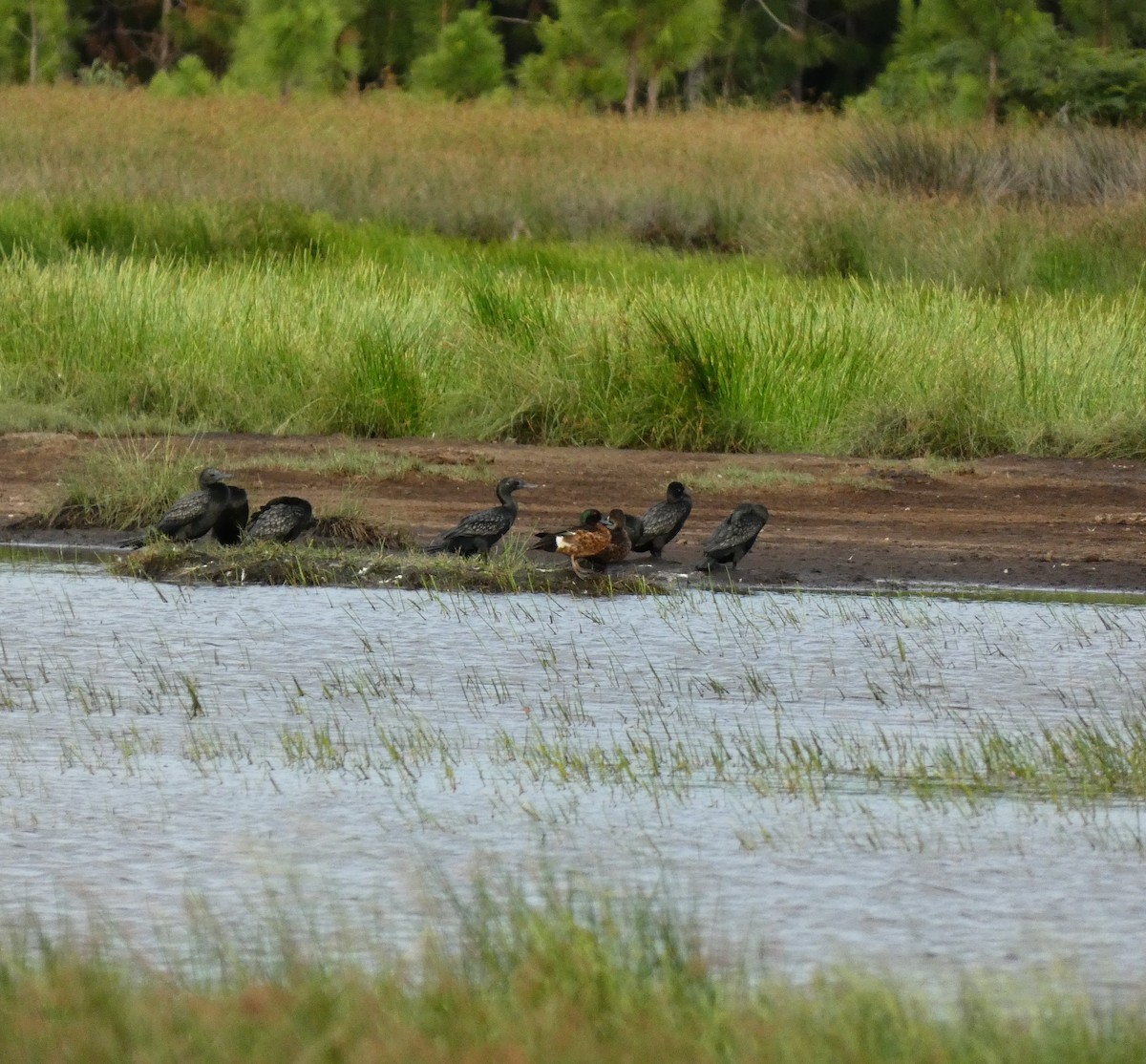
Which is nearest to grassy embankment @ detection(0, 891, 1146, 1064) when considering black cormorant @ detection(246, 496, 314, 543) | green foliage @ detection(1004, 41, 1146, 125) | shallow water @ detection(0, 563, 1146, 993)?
shallow water @ detection(0, 563, 1146, 993)

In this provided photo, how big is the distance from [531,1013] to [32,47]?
3766 cm

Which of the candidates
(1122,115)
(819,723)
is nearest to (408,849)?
(819,723)

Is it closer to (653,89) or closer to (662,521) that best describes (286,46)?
(653,89)

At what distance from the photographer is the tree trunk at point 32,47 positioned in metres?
38.7

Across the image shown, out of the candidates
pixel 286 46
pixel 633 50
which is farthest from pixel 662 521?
pixel 286 46

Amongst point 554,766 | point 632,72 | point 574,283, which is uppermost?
point 554,766

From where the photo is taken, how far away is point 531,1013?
3889 mm

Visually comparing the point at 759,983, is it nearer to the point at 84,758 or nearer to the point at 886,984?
the point at 886,984

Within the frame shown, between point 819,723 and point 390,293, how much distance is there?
937 centimetres

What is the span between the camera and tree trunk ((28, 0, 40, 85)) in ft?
127

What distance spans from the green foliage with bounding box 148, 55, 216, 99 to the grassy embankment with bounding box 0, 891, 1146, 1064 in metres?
29.6

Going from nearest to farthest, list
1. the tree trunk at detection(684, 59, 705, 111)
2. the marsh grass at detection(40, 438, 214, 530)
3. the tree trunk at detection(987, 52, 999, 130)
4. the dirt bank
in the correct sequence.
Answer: the dirt bank
the marsh grass at detection(40, 438, 214, 530)
the tree trunk at detection(987, 52, 999, 130)
the tree trunk at detection(684, 59, 705, 111)

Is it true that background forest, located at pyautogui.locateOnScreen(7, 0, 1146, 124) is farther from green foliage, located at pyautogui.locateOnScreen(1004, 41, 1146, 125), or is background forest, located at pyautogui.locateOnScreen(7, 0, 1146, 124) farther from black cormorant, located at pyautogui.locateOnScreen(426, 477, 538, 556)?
black cormorant, located at pyautogui.locateOnScreen(426, 477, 538, 556)

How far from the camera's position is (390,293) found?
15914mm
